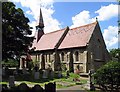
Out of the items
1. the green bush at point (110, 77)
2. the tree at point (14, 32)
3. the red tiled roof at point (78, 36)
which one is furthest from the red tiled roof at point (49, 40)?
the green bush at point (110, 77)

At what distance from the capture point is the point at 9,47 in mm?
27609

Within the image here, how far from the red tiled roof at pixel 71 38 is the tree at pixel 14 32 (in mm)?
10024

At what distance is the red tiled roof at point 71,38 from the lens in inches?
1490

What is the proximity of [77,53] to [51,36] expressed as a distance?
10876 mm

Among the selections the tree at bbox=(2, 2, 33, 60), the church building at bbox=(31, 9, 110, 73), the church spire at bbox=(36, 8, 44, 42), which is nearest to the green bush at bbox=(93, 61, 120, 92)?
the tree at bbox=(2, 2, 33, 60)

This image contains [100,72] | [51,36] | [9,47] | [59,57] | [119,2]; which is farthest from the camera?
[51,36]

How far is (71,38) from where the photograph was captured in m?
41.1

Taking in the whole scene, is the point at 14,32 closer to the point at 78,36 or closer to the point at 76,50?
the point at 76,50

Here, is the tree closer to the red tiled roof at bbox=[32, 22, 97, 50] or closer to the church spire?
the red tiled roof at bbox=[32, 22, 97, 50]

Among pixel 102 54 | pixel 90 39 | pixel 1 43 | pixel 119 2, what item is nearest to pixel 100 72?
pixel 119 2

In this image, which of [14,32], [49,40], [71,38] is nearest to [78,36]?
[71,38]

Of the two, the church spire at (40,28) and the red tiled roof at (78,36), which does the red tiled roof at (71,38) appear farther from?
the church spire at (40,28)

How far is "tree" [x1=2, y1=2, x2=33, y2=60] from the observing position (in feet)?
87.3

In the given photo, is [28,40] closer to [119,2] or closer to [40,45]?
[119,2]
